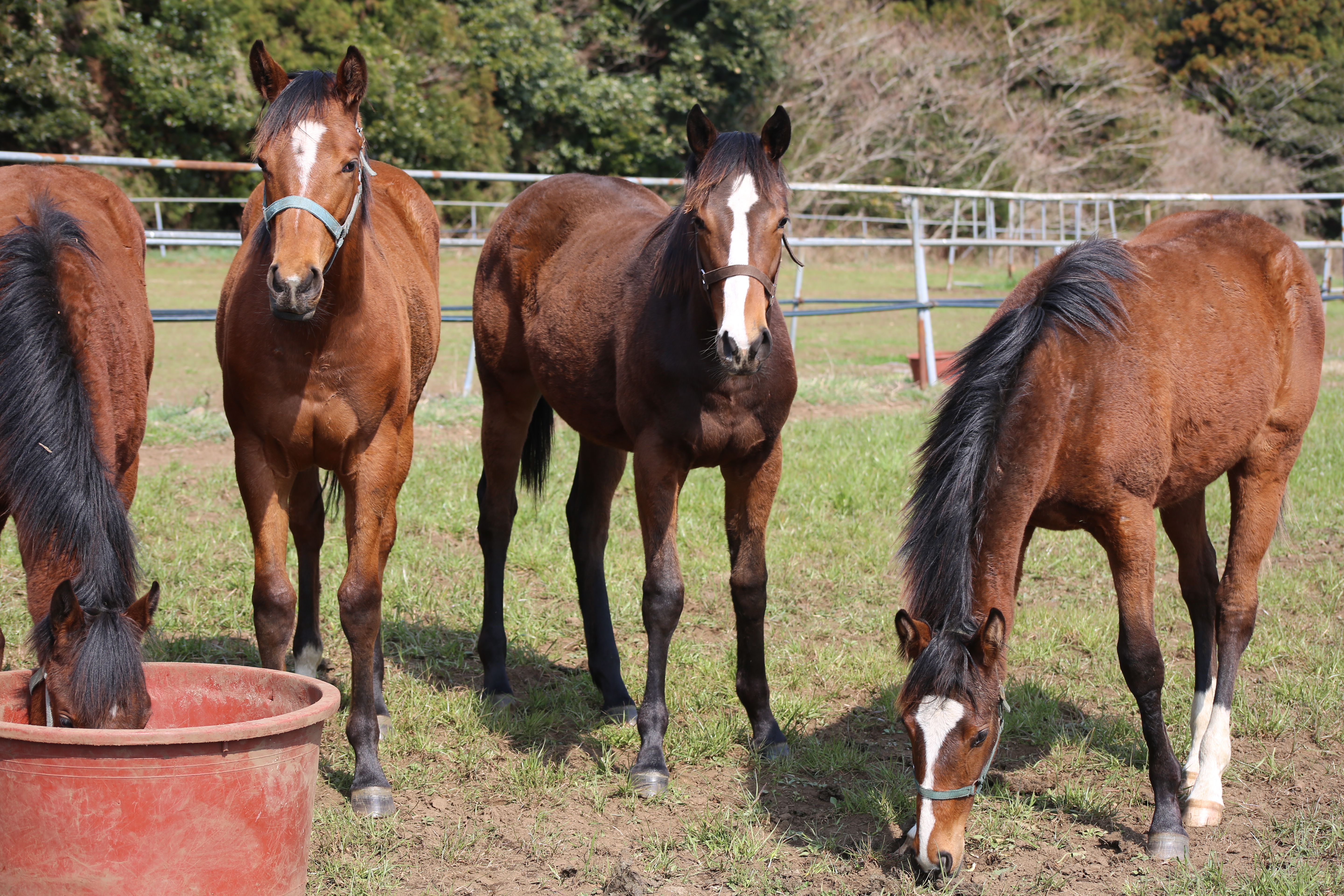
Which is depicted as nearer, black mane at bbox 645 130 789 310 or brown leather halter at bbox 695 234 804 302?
brown leather halter at bbox 695 234 804 302

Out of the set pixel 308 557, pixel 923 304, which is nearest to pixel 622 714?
pixel 308 557

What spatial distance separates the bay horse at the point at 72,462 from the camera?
2.59 meters

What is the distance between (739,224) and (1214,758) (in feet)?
7.44

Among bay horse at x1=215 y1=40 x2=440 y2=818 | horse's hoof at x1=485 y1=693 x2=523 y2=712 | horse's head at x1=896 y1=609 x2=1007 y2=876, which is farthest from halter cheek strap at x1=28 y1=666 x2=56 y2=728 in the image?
horse's head at x1=896 y1=609 x2=1007 y2=876

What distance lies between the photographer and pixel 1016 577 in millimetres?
3359

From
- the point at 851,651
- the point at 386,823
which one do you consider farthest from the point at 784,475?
the point at 386,823

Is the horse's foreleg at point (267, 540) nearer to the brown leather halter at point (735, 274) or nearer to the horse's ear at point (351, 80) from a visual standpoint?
the horse's ear at point (351, 80)

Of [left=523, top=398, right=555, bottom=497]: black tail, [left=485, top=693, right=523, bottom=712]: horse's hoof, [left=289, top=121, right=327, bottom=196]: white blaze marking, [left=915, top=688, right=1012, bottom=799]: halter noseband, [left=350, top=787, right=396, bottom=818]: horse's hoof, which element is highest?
[left=289, top=121, right=327, bottom=196]: white blaze marking

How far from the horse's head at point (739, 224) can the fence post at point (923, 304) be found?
6.76 meters

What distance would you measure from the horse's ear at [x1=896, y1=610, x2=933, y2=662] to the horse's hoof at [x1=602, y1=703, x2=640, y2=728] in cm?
147

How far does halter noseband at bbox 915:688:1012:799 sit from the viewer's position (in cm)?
277

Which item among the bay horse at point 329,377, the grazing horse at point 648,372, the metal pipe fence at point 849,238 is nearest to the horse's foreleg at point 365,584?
the bay horse at point 329,377

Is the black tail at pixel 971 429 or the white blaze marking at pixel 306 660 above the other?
the black tail at pixel 971 429

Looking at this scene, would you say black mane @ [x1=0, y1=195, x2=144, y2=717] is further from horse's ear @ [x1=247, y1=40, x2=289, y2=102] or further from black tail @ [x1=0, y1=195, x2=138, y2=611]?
horse's ear @ [x1=247, y1=40, x2=289, y2=102]
